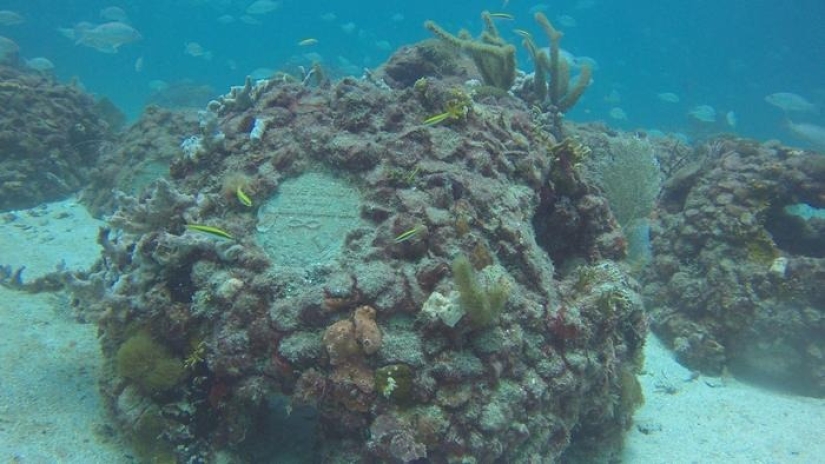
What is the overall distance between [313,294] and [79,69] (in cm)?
4676

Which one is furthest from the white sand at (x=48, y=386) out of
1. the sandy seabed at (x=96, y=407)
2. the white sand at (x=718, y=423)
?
the white sand at (x=718, y=423)

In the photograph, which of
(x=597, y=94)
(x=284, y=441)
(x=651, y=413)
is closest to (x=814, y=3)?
(x=597, y=94)

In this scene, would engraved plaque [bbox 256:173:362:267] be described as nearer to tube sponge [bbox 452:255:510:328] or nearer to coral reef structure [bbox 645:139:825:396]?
tube sponge [bbox 452:255:510:328]

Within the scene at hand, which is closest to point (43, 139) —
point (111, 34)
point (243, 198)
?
point (111, 34)

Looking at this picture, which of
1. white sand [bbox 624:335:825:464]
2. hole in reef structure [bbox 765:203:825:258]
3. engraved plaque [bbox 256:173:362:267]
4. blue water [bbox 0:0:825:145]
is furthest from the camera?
blue water [bbox 0:0:825:145]

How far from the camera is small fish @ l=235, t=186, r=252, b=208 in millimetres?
4453

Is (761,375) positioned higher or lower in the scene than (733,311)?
lower

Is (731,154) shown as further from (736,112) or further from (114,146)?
(736,112)

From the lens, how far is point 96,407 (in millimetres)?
4363

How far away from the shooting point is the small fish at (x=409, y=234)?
155 inches

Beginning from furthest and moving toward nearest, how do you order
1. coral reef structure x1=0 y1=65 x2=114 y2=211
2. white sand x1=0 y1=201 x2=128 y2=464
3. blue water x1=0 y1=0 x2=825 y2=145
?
blue water x1=0 y1=0 x2=825 y2=145 < coral reef structure x1=0 y1=65 x2=114 y2=211 < white sand x1=0 y1=201 x2=128 y2=464

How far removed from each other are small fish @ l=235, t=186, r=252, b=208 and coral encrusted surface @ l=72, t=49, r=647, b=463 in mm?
43

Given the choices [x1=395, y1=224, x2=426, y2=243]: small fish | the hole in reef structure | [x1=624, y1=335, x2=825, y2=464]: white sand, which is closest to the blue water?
the hole in reef structure

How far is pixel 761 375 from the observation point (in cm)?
666
